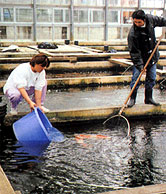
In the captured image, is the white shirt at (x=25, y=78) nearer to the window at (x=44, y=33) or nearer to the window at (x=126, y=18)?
the window at (x=44, y=33)

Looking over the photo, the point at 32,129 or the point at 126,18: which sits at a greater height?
the point at 126,18

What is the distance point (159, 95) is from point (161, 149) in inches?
164

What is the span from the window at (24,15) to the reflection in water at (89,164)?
13454mm

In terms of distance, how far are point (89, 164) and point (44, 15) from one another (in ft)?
49.3

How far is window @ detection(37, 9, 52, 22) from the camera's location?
17.9 metres

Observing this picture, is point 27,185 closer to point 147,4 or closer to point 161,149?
point 161,149

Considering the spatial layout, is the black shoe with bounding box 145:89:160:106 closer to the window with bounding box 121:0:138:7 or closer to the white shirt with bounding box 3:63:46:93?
the white shirt with bounding box 3:63:46:93

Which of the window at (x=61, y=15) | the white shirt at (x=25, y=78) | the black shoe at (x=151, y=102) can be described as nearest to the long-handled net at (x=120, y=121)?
the black shoe at (x=151, y=102)

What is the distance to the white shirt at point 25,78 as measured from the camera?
16.2 feet

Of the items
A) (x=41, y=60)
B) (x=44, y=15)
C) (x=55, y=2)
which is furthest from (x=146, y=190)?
(x=55, y=2)

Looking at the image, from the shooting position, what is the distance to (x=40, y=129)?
446 centimetres

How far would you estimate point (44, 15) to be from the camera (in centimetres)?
1800

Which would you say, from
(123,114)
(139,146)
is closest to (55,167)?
(139,146)

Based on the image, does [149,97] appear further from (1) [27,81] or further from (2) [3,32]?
(2) [3,32]
